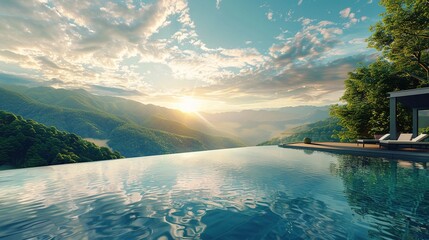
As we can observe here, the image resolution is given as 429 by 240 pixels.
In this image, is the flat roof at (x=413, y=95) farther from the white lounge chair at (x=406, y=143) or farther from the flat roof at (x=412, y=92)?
the white lounge chair at (x=406, y=143)

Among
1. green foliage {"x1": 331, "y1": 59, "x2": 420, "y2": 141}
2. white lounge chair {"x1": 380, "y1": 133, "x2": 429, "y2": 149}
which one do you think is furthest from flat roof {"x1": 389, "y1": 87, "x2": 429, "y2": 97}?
green foliage {"x1": 331, "y1": 59, "x2": 420, "y2": 141}

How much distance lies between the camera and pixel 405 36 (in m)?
16.0

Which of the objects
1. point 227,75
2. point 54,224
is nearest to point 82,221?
point 54,224

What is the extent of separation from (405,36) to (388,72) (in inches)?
162

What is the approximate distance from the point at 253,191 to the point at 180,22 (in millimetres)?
14936

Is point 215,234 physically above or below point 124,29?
below

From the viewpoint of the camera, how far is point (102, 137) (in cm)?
10681

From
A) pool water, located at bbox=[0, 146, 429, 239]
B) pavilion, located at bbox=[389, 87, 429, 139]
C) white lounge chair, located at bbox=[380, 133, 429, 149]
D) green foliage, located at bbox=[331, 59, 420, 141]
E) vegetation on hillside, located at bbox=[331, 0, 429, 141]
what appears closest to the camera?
pool water, located at bbox=[0, 146, 429, 239]

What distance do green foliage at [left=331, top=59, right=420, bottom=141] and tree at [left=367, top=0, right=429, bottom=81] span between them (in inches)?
48.6

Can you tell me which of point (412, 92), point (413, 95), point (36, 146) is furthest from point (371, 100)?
point (36, 146)

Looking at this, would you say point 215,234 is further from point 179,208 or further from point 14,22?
point 14,22

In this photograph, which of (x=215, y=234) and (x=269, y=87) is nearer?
(x=215, y=234)

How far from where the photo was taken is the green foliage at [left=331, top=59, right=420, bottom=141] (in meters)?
19.0

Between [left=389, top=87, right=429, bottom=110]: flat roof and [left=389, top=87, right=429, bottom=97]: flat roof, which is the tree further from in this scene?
[left=389, top=87, right=429, bottom=97]: flat roof
